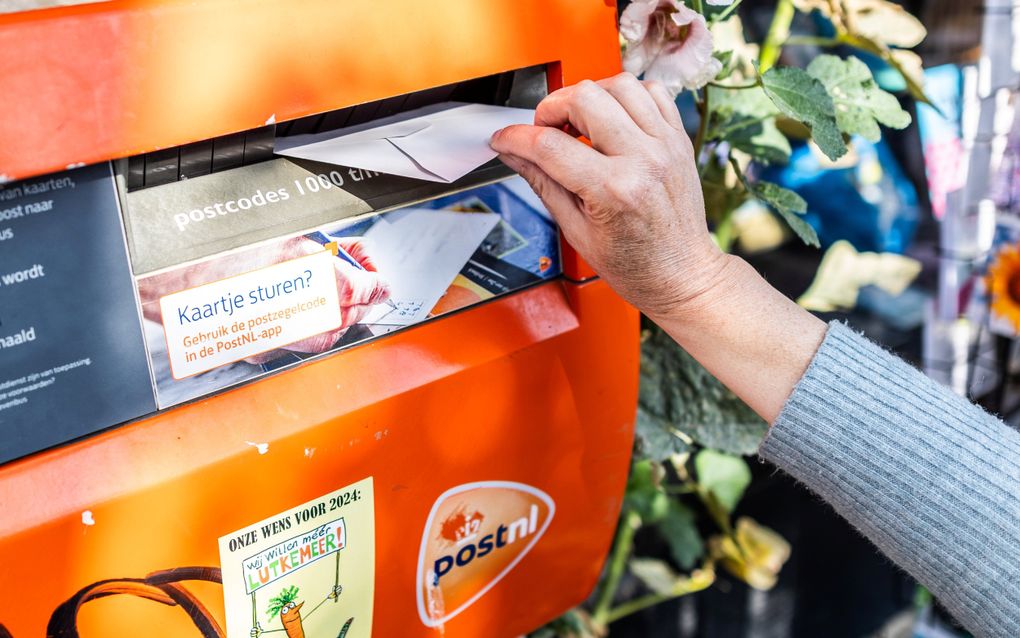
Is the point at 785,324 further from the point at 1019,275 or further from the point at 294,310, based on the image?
the point at 1019,275

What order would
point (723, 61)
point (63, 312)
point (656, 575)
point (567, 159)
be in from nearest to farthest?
point (63, 312) < point (567, 159) < point (723, 61) < point (656, 575)

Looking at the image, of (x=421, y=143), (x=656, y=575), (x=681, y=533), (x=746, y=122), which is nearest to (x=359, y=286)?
(x=421, y=143)

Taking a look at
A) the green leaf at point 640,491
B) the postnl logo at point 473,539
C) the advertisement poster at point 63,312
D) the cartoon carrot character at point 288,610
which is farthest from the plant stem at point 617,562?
the advertisement poster at point 63,312

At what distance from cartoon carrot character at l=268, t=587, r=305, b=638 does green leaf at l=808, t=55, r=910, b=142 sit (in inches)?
35.2

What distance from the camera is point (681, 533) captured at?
1.74m

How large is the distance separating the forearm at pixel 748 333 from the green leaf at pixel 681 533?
85 cm

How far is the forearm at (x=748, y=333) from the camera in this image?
90 centimetres

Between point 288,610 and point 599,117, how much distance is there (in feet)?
1.80

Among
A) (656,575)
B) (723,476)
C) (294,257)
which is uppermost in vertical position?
(294,257)

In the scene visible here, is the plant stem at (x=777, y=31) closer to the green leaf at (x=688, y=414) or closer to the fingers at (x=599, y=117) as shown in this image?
the green leaf at (x=688, y=414)

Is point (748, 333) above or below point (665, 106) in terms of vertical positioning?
below

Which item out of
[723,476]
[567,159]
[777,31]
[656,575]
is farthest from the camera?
[656,575]

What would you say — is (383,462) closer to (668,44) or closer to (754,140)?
(668,44)

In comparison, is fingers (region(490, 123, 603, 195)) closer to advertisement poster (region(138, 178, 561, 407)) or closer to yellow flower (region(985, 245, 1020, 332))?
advertisement poster (region(138, 178, 561, 407))
